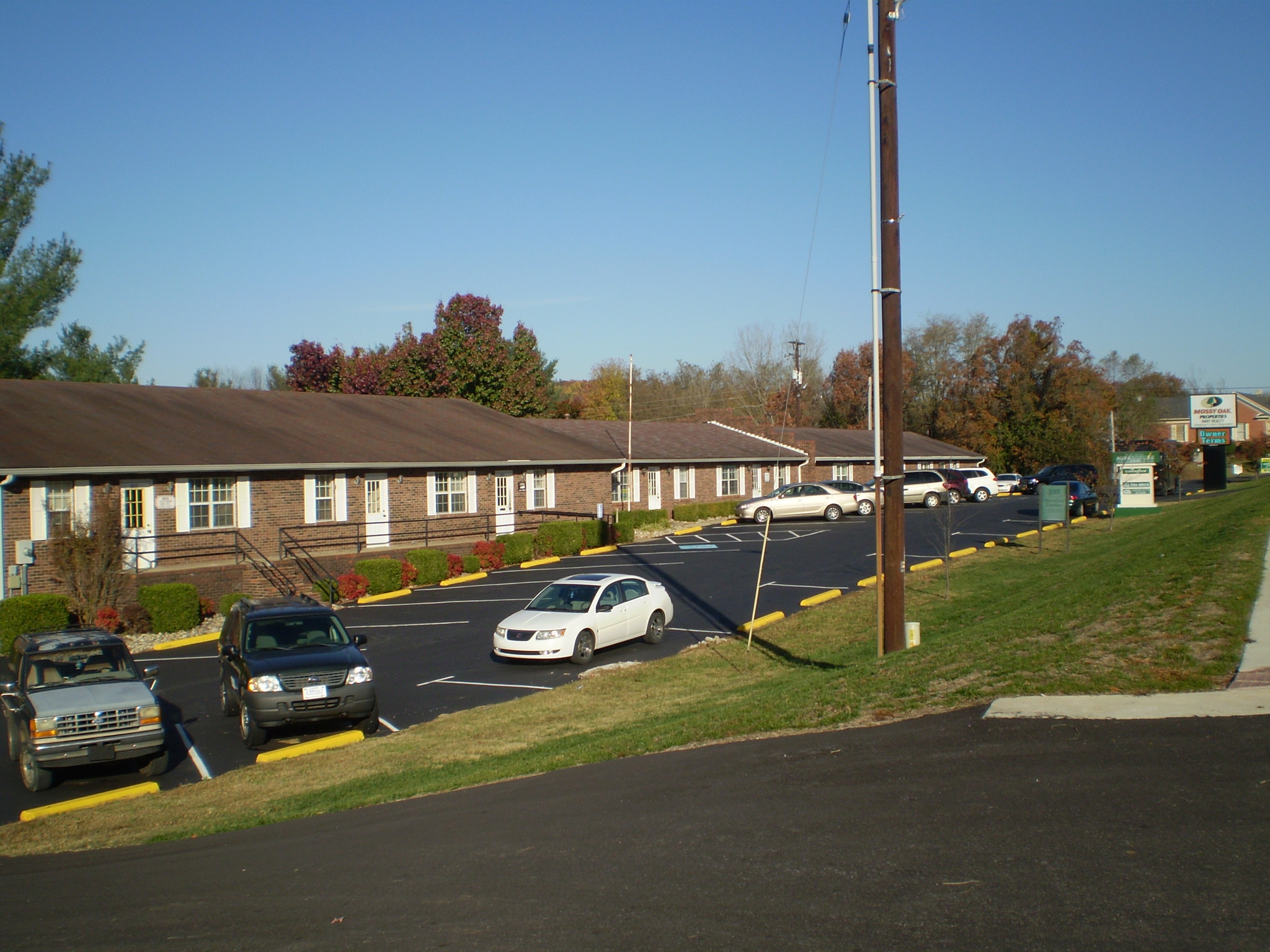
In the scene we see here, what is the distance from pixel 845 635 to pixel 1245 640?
8297 millimetres

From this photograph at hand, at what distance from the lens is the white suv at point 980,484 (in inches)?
1945

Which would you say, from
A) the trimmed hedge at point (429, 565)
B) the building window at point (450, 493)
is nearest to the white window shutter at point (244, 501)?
the trimmed hedge at point (429, 565)

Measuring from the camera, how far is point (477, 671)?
17.1 metres

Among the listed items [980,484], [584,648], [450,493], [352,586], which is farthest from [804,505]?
[584,648]

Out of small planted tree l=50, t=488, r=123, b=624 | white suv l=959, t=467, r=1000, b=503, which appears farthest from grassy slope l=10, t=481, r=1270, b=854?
white suv l=959, t=467, r=1000, b=503

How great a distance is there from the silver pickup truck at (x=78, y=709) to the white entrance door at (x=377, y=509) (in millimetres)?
16176

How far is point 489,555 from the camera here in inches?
1174

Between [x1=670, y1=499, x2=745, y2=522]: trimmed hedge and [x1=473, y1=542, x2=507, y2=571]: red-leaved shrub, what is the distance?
1380cm

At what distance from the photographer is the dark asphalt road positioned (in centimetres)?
489

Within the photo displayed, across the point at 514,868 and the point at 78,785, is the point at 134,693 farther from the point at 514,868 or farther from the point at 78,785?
the point at 514,868

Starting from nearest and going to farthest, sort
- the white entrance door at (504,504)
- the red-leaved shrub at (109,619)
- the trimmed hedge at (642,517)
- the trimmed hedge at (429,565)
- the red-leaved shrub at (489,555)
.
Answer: the red-leaved shrub at (109,619)
the trimmed hedge at (429,565)
the red-leaved shrub at (489,555)
the white entrance door at (504,504)
the trimmed hedge at (642,517)

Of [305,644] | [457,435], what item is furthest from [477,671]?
[457,435]

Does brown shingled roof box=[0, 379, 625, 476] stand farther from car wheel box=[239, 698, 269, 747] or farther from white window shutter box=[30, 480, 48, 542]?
car wheel box=[239, 698, 269, 747]

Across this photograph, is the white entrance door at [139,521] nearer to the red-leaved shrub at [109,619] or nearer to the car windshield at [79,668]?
the red-leaved shrub at [109,619]
